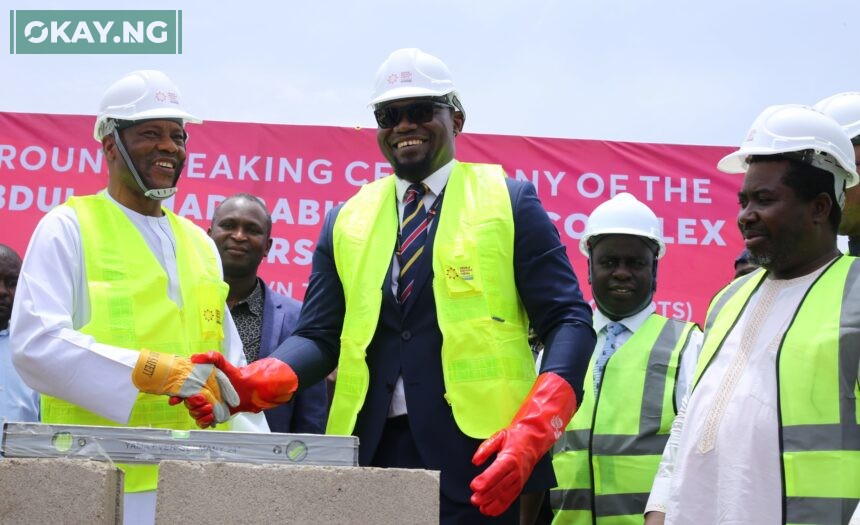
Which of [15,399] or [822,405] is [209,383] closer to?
[822,405]

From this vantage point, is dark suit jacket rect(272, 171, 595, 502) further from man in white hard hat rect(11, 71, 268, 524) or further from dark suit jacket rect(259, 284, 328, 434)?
dark suit jacket rect(259, 284, 328, 434)

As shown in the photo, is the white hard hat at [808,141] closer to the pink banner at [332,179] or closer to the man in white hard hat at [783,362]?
the man in white hard hat at [783,362]

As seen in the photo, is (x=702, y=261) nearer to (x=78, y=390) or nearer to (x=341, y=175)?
(x=341, y=175)

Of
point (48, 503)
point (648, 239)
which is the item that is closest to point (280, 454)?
point (48, 503)

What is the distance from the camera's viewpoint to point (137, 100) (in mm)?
4629

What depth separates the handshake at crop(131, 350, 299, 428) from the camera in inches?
147

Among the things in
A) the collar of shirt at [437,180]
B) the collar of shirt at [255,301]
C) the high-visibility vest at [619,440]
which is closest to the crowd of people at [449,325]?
the collar of shirt at [437,180]

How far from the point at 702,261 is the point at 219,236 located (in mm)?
3750

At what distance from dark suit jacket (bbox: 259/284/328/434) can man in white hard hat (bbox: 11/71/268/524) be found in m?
1.24

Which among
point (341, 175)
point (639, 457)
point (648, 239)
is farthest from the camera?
point (341, 175)

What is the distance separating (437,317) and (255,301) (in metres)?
2.62

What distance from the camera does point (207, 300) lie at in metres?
4.50

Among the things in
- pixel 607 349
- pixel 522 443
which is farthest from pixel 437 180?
pixel 607 349

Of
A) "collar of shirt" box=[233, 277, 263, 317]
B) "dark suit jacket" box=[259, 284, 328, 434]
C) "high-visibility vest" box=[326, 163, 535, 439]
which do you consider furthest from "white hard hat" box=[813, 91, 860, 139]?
"collar of shirt" box=[233, 277, 263, 317]
